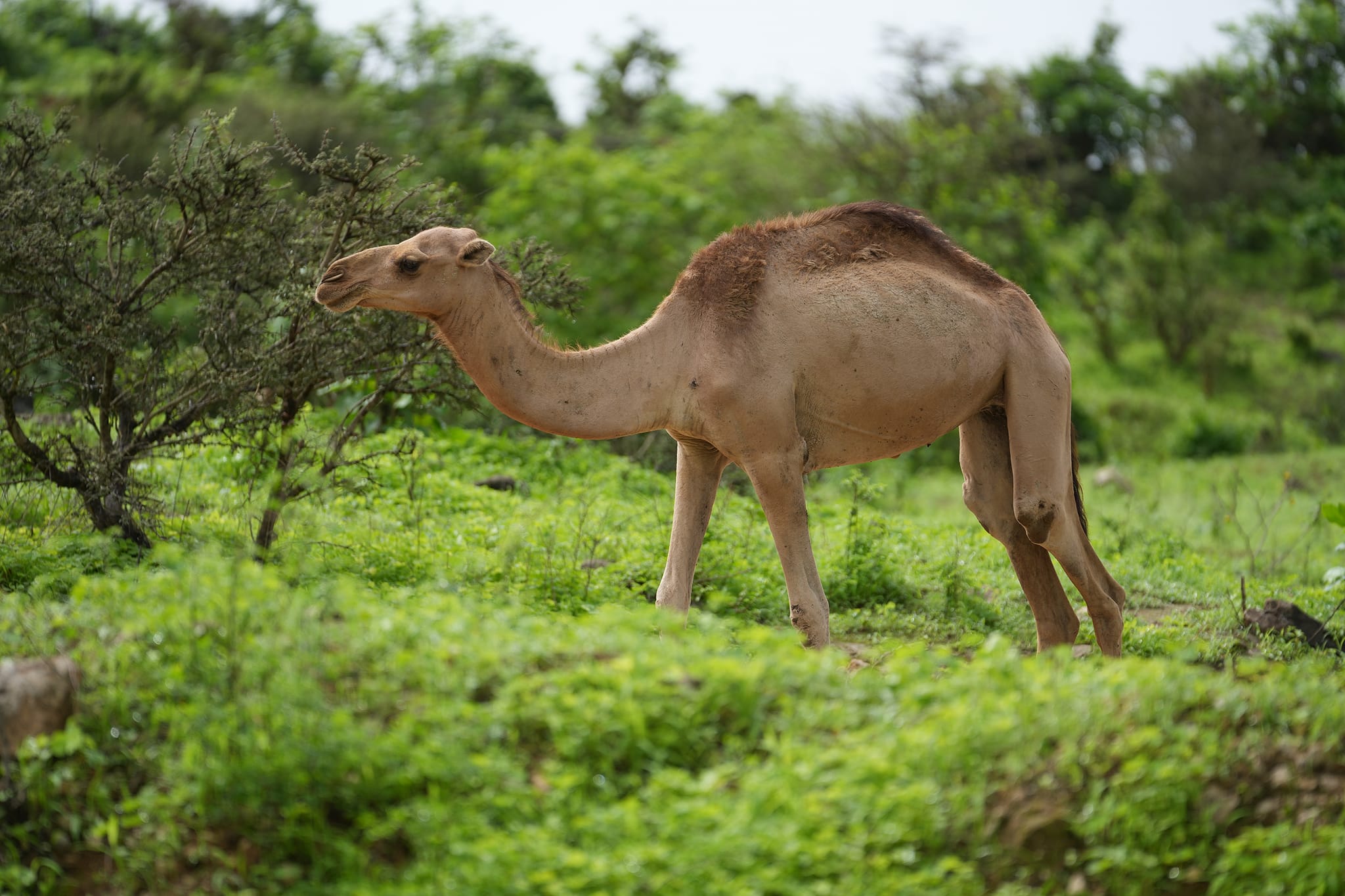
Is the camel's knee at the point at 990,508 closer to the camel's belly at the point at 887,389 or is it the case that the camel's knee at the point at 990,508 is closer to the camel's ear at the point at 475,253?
the camel's belly at the point at 887,389

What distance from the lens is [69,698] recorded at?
455 cm

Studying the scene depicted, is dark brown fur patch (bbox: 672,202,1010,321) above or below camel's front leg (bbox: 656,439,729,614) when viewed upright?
above

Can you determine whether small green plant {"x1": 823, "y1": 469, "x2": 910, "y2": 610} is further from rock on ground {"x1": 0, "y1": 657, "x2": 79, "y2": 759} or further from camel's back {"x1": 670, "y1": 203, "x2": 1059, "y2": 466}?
rock on ground {"x1": 0, "y1": 657, "x2": 79, "y2": 759}

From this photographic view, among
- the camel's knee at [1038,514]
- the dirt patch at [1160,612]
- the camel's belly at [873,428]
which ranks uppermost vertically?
the camel's belly at [873,428]

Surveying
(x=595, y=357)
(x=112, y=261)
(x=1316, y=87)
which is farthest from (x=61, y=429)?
(x=1316, y=87)

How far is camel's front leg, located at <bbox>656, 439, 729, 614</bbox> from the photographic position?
6.45 metres

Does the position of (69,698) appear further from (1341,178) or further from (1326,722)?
(1341,178)

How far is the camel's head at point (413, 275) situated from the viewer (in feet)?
19.1

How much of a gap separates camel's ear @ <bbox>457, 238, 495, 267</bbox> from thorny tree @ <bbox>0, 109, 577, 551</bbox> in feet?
4.62

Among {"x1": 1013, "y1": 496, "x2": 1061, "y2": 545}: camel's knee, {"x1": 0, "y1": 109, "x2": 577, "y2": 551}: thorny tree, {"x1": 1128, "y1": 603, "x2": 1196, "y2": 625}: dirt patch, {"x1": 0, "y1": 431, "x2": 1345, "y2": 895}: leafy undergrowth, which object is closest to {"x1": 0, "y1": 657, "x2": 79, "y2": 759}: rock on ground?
{"x1": 0, "y1": 431, "x2": 1345, "y2": 895}: leafy undergrowth

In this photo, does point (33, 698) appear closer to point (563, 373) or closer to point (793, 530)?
point (563, 373)

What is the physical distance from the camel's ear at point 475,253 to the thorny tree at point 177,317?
1409 millimetres

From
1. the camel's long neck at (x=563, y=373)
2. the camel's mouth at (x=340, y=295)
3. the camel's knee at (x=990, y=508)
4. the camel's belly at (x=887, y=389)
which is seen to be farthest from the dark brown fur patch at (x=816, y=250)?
the camel's mouth at (x=340, y=295)

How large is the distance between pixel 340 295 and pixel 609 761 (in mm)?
2584
